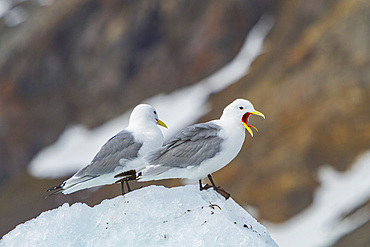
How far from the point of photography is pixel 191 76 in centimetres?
4556

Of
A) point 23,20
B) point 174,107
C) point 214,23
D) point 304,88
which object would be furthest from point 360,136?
point 23,20

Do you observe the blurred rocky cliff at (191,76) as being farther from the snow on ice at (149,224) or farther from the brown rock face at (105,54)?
the snow on ice at (149,224)

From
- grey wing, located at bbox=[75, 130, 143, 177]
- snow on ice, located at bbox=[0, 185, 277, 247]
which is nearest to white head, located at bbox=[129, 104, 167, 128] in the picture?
grey wing, located at bbox=[75, 130, 143, 177]

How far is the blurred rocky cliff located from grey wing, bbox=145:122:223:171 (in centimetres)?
2113

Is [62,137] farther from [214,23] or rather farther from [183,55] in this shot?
[214,23]

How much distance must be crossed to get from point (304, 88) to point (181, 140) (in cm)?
2596

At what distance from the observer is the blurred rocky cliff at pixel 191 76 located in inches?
1136

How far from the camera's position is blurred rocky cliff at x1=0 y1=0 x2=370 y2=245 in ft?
94.6

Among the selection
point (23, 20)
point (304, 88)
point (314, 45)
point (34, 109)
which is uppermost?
point (23, 20)

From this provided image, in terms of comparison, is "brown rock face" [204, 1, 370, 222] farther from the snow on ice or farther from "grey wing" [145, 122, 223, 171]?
the snow on ice

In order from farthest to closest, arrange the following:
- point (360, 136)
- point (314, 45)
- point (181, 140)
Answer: point (314, 45)
point (360, 136)
point (181, 140)

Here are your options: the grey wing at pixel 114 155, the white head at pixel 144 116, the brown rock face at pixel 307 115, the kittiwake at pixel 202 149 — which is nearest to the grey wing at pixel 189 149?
the kittiwake at pixel 202 149

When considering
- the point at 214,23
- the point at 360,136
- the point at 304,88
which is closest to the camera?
the point at 360,136

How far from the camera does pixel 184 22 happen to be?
4678 centimetres
